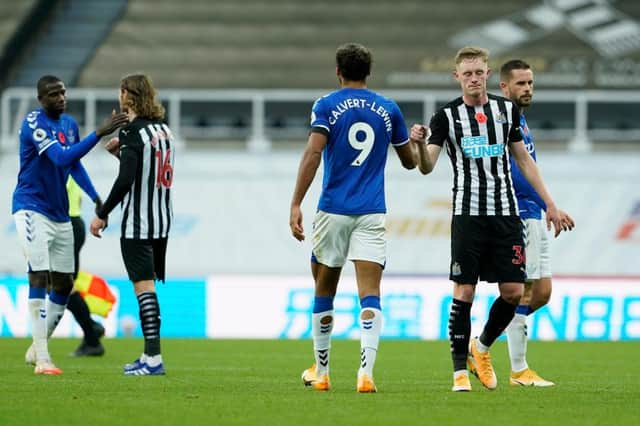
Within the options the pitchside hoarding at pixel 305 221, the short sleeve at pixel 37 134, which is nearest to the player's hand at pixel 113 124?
the short sleeve at pixel 37 134

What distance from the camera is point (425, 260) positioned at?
65.6 ft

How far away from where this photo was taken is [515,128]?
8.23 meters

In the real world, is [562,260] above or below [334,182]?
below

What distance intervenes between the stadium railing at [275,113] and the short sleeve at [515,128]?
12.4 m

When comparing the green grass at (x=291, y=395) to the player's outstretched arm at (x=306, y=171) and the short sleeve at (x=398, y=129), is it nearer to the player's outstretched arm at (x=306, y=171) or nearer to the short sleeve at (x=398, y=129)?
the player's outstretched arm at (x=306, y=171)

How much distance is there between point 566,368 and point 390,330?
17.1 ft

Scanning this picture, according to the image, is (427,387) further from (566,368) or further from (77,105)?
(77,105)

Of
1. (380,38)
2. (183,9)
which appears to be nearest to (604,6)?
(380,38)

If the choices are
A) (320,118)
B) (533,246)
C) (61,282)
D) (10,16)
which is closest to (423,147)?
(320,118)

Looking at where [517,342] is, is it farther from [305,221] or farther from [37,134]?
[305,221]

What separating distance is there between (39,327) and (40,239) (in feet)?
2.01

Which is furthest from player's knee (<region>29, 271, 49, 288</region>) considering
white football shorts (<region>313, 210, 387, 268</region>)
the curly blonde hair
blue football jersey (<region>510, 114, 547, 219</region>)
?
blue football jersey (<region>510, 114, 547, 219</region>)

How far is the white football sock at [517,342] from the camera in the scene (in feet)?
29.0

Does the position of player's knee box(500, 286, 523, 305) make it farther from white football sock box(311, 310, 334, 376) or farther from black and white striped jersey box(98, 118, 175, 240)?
black and white striped jersey box(98, 118, 175, 240)
